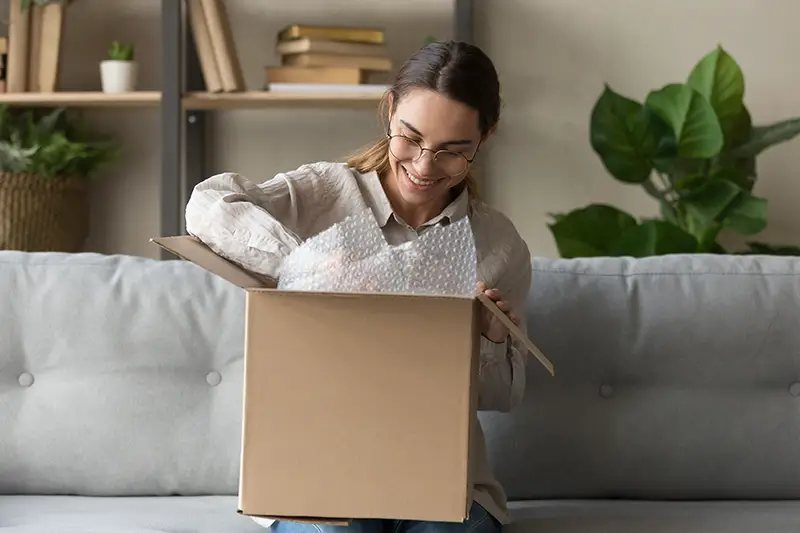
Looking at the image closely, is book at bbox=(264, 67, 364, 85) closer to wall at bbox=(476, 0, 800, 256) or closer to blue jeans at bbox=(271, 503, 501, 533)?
wall at bbox=(476, 0, 800, 256)

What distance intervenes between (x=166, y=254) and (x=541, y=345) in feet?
3.53

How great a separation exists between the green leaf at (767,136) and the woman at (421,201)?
95 centimetres

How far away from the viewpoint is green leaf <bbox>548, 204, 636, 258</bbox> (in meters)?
2.15

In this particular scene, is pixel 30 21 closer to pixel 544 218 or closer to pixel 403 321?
pixel 544 218

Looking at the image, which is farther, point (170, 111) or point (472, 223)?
point (170, 111)

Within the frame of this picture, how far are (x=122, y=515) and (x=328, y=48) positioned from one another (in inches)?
47.3

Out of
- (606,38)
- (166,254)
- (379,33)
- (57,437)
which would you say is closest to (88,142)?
(166,254)

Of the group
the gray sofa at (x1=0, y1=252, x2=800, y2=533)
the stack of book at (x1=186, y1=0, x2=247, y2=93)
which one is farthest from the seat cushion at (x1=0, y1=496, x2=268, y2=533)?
the stack of book at (x1=186, y1=0, x2=247, y2=93)

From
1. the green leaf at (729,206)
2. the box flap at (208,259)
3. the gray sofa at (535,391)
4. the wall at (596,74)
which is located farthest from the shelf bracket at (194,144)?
the box flap at (208,259)

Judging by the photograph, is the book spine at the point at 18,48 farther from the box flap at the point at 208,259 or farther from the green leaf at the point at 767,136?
the green leaf at the point at 767,136

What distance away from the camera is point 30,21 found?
2.30 meters

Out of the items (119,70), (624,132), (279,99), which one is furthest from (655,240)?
(119,70)

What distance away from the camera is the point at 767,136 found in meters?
2.20

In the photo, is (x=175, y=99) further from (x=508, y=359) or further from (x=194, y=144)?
(x=508, y=359)
